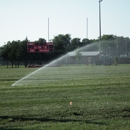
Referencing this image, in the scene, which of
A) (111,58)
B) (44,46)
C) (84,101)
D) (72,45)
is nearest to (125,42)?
(111,58)

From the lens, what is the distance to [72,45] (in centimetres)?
14900

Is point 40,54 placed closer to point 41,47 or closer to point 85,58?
point 85,58

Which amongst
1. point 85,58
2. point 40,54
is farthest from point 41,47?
point 85,58

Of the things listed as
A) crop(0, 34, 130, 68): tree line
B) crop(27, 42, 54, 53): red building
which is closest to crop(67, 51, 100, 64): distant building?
crop(0, 34, 130, 68): tree line

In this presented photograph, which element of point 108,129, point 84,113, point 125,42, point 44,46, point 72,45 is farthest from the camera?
point 72,45

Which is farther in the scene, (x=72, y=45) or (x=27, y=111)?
(x=72, y=45)

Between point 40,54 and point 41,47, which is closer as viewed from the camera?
point 41,47

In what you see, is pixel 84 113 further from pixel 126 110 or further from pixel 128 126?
pixel 128 126

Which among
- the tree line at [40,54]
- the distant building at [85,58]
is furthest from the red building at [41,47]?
the distant building at [85,58]

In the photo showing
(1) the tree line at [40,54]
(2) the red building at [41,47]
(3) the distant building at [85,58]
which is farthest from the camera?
(3) the distant building at [85,58]

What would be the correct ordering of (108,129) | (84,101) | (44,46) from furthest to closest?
(44,46) → (84,101) → (108,129)

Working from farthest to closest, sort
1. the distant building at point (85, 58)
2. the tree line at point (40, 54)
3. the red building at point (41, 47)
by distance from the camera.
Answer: the distant building at point (85, 58) → the tree line at point (40, 54) → the red building at point (41, 47)

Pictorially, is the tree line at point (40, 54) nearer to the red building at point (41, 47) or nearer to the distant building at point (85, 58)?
the distant building at point (85, 58)

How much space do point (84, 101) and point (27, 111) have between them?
9.53 ft
